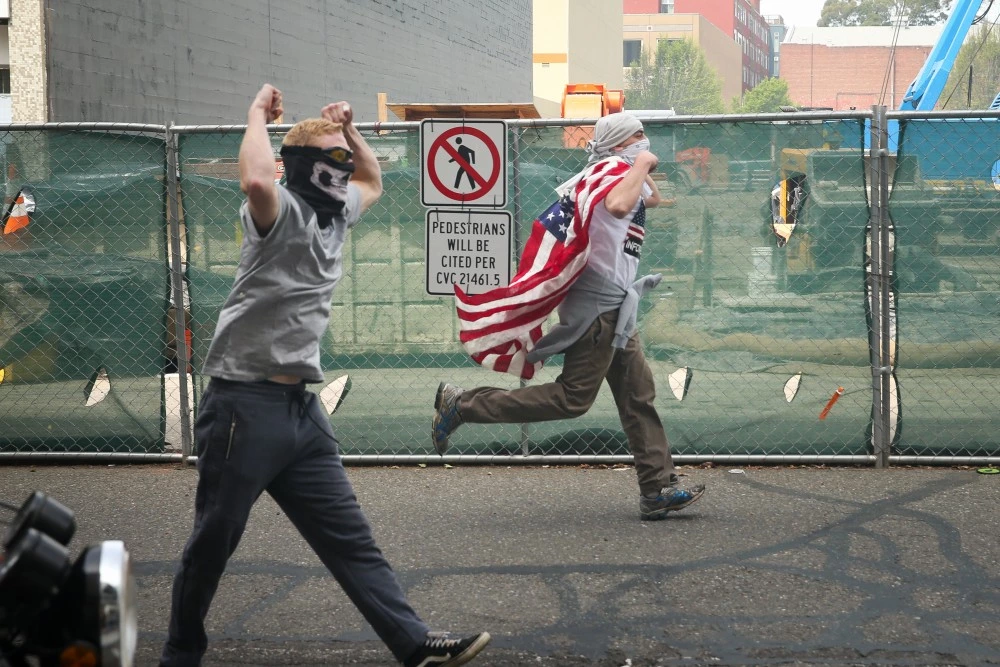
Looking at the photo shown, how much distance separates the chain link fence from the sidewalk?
298 mm

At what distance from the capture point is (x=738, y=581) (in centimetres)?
532

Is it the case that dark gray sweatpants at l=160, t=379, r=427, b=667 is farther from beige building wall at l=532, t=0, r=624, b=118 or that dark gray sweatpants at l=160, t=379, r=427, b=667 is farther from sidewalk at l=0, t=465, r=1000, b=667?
beige building wall at l=532, t=0, r=624, b=118

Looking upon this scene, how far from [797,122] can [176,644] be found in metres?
5.09

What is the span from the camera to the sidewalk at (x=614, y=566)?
459cm

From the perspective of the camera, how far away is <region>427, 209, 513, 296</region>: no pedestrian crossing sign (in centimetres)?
708

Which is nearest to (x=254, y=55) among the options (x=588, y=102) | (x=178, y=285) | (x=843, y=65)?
(x=588, y=102)

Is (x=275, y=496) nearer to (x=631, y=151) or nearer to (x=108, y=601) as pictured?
(x=108, y=601)

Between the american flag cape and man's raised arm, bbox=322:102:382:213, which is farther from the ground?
man's raised arm, bbox=322:102:382:213

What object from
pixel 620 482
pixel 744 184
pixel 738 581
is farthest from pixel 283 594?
pixel 744 184

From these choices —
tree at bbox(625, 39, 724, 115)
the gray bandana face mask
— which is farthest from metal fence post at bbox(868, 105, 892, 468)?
tree at bbox(625, 39, 724, 115)

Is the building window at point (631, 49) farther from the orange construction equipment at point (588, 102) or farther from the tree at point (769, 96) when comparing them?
the orange construction equipment at point (588, 102)

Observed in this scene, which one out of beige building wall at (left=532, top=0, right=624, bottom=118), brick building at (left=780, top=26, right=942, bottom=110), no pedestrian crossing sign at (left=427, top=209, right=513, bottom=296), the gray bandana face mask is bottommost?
no pedestrian crossing sign at (left=427, top=209, right=513, bottom=296)

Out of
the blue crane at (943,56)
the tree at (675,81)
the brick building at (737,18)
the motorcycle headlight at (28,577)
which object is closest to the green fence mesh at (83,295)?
the motorcycle headlight at (28,577)

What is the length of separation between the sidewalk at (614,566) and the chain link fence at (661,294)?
30 centimetres
